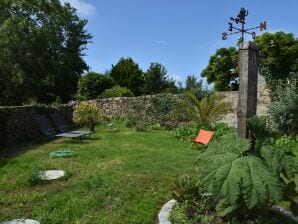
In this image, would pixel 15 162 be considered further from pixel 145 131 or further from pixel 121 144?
pixel 145 131

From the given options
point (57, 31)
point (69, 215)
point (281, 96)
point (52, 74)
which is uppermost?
point (57, 31)

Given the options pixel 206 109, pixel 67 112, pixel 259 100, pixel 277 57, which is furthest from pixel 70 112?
pixel 277 57

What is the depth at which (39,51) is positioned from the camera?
30922 mm

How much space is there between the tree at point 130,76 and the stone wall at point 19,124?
1262cm

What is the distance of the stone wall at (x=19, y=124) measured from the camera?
12081 millimetres

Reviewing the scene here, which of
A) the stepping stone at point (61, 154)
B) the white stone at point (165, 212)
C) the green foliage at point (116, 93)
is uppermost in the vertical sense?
the green foliage at point (116, 93)

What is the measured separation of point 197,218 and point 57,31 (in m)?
29.6

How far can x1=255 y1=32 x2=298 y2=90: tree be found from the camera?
1574 cm

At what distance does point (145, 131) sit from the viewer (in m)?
16.2

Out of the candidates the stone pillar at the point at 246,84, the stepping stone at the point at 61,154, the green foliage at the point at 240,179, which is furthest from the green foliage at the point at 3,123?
the green foliage at the point at 240,179

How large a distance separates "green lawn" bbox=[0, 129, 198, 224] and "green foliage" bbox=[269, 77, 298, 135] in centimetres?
416

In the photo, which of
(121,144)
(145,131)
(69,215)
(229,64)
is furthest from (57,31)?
(69,215)

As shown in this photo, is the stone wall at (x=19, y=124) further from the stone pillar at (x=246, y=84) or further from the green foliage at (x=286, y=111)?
the stone pillar at (x=246, y=84)

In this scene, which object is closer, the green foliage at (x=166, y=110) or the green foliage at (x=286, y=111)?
the green foliage at (x=286, y=111)
